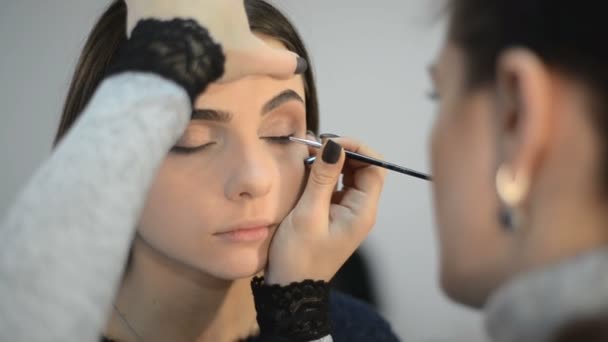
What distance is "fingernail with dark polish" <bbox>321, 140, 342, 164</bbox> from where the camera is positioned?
2.85ft

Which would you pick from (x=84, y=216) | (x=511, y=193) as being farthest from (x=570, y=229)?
(x=84, y=216)

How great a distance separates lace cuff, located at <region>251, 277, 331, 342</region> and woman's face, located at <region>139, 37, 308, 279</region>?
0.17 ft

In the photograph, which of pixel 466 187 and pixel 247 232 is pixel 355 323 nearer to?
pixel 247 232

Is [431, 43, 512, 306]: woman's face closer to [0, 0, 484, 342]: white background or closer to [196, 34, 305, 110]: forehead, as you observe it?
[196, 34, 305, 110]: forehead

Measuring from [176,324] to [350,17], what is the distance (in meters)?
1.14

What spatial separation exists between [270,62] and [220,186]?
0.17 m

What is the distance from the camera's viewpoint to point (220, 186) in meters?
0.83

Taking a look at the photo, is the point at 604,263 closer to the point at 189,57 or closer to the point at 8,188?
the point at 189,57

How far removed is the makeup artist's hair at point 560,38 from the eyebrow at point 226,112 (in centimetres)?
38

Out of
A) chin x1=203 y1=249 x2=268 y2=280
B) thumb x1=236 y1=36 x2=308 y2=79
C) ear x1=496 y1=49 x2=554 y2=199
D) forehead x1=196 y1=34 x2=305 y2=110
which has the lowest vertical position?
chin x1=203 y1=249 x2=268 y2=280

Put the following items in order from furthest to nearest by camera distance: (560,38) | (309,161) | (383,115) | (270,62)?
(383,115), (309,161), (270,62), (560,38)

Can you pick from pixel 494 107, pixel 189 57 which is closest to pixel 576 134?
pixel 494 107

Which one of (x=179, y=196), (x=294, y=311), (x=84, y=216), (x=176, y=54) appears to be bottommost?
(x=294, y=311)

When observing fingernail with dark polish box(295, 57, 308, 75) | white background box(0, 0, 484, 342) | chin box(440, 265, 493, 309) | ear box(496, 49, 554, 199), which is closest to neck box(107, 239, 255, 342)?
fingernail with dark polish box(295, 57, 308, 75)
